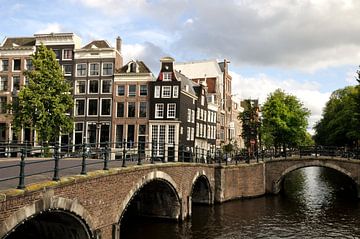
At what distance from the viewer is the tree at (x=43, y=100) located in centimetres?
2916

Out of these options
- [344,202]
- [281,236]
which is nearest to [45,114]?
[281,236]

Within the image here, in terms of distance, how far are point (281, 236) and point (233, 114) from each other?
48693 millimetres

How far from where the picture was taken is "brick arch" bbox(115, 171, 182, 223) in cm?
1449

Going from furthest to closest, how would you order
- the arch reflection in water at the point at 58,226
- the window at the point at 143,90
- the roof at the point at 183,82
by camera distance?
1. the roof at the point at 183,82
2. the window at the point at 143,90
3. the arch reflection in water at the point at 58,226

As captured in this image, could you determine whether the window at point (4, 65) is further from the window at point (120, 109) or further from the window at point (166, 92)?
the window at point (166, 92)

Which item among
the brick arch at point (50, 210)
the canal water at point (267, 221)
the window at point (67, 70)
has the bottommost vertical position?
the canal water at point (267, 221)

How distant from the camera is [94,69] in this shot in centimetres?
4328

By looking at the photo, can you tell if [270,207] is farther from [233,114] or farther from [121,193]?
[233,114]

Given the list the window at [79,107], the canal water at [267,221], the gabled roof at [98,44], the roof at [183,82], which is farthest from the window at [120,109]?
the canal water at [267,221]

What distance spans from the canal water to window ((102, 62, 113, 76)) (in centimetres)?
2190

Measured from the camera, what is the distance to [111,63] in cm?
4297

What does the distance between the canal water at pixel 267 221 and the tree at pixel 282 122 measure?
17034mm

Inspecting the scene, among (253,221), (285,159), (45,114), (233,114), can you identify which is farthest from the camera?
(233,114)

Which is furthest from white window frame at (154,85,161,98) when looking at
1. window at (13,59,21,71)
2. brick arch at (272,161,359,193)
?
brick arch at (272,161,359,193)
